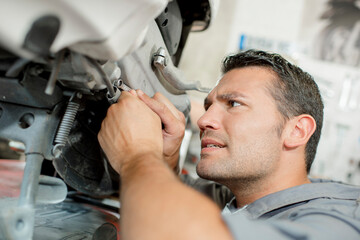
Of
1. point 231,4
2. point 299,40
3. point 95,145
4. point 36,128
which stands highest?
point 231,4

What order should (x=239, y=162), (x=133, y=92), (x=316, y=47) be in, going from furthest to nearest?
(x=316, y=47) < (x=239, y=162) < (x=133, y=92)

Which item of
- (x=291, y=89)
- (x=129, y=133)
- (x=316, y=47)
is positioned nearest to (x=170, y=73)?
(x=129, y=133)

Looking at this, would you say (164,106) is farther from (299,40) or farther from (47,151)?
(299,40)

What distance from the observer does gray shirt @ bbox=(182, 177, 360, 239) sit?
1.36 feet

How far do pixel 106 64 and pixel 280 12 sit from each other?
1764 millimetres

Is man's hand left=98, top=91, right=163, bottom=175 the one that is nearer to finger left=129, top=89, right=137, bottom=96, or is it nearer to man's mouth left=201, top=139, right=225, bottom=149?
finger left=129, top=89, right=137, bottom=96

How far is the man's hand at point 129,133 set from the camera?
1.78 feet

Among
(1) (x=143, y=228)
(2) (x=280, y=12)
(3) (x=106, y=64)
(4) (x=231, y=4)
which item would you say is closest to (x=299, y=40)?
(2) (x=280, y=12)

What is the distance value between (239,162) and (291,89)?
29 centimetres

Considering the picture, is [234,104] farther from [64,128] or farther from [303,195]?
[64,128]

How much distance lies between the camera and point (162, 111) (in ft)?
2.17

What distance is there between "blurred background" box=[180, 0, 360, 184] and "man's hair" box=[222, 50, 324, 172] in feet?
2.97

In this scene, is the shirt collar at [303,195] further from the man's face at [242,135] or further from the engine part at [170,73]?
the engine part at [170,73]

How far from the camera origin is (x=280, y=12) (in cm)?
193
